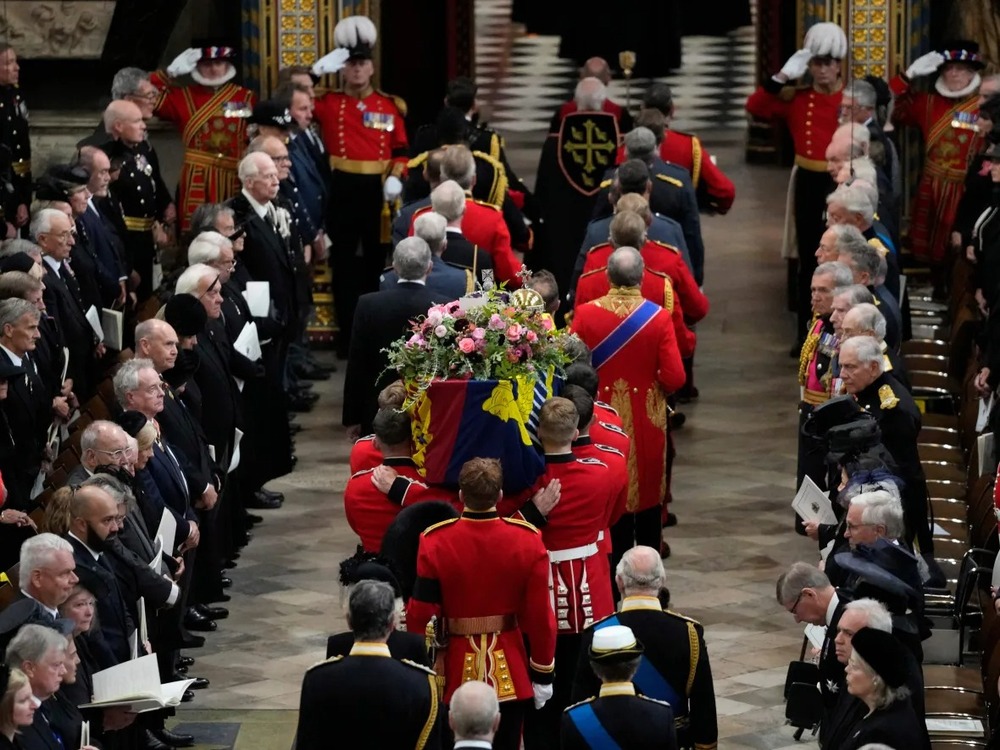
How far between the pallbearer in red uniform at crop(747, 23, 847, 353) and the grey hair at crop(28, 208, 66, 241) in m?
5.36

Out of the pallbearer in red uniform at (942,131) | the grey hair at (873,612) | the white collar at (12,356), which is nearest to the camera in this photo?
the grey hair at (873,612)

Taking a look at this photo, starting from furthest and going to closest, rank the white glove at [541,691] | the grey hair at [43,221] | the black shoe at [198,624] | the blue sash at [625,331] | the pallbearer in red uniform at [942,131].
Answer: the pallbearer in red uniform at [942,131] → the grey hair at [43,221] → the black shoe at [198,624] → the blue sash at [625,331] → the white glove at [541,691]

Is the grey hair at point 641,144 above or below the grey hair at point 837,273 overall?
below

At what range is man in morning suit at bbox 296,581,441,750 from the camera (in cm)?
785

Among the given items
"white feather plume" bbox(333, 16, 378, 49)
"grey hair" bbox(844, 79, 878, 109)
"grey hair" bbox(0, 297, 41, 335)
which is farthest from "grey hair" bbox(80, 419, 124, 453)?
"grey hair" bbox(844, 79, 878, 109)

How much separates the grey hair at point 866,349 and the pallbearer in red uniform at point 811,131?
16.4 feet

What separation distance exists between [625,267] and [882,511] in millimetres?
2453

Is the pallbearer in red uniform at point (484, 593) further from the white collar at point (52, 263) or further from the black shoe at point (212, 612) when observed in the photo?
the white collar at point (52, 263)

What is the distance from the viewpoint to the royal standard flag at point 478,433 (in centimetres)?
939

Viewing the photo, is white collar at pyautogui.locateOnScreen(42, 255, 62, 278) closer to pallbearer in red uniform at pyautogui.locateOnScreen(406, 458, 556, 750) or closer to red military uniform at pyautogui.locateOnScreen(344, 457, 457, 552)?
red military uniform at pyautogui.locateOnScreen(344, 457, 457, 552)

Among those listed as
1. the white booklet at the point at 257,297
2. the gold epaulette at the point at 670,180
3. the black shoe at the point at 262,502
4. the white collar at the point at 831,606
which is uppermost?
the white collar at the point at 831,606

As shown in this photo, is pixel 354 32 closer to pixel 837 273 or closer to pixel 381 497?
pixel 837 273

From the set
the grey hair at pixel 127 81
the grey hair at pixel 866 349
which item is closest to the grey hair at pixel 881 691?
the grey hair at pixel 866 349

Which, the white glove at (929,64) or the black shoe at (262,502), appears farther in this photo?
the white glove at (929,64)
